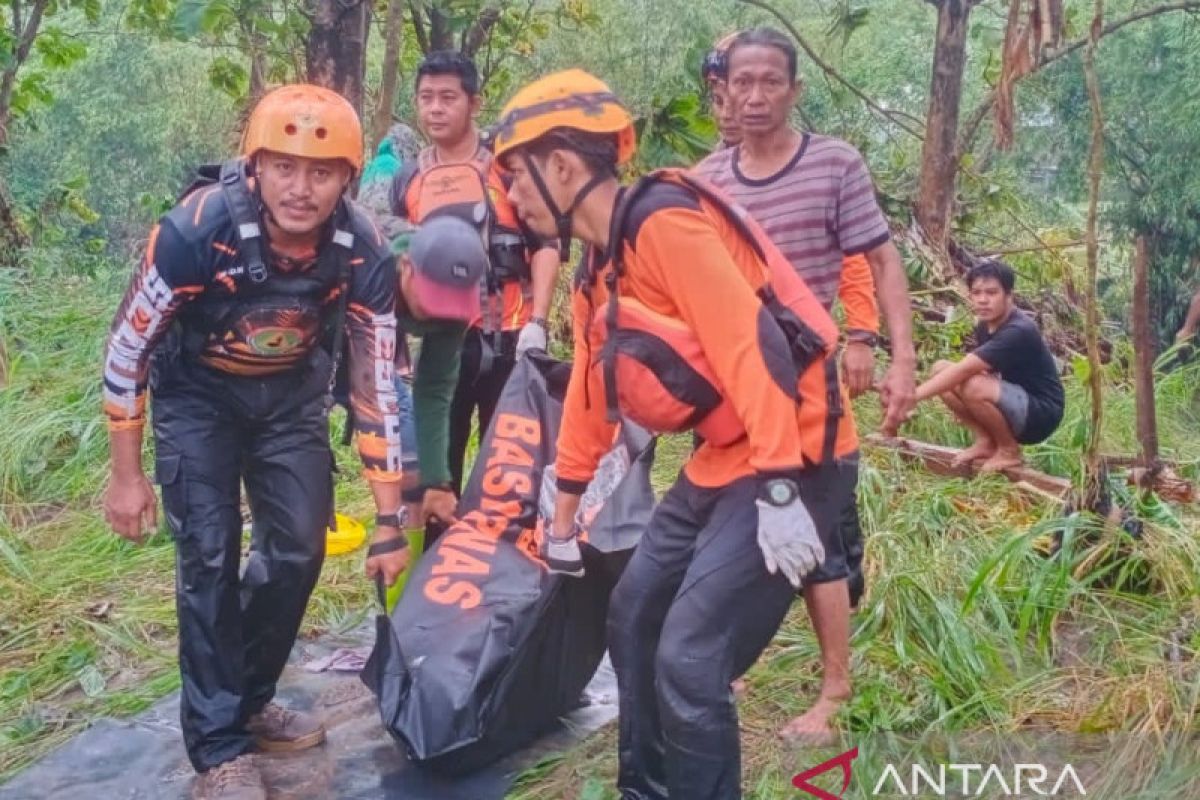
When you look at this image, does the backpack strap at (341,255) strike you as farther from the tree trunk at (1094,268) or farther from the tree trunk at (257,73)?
the tree trunk at (257,73)

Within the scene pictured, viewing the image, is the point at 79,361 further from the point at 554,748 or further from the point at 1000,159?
the point at 1000,159

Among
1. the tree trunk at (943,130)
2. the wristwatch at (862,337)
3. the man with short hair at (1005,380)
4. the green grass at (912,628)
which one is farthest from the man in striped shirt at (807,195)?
the tree trunk at (943,130)

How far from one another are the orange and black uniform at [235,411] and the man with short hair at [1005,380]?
3.00 meters

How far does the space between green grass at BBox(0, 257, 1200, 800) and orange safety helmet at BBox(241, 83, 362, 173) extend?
170cm

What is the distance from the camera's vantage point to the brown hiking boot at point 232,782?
3346 millimetres

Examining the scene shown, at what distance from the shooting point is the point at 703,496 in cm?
296

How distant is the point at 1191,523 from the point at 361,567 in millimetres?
3024

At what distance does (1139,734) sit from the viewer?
3465 millimetres

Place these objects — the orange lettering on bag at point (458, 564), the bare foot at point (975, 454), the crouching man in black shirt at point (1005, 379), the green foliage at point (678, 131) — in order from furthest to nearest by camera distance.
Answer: the green foliage at point (678, 131), the bare foot at point (975, 454), the crouching man in black shirt at point (1005, 379), the orange lettering on bag at point (458, 564)

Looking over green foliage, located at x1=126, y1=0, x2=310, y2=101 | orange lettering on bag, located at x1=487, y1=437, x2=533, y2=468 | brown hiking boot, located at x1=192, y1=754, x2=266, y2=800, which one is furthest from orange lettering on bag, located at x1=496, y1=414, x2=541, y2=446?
green foliage, located at x1=126, y1=0, x2=310, y2=101

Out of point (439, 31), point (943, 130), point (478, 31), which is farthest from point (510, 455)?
point (943, 130)

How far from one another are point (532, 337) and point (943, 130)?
17.7 ft

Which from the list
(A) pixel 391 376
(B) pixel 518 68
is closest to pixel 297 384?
(A) pixel 391 376

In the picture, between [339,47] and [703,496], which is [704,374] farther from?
[339,47]
